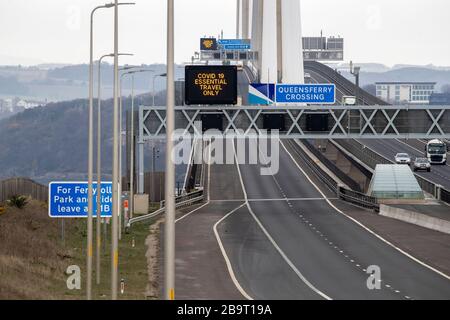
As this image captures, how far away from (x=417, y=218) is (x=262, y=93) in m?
21.9

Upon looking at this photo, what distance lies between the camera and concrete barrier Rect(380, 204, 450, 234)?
263 ft

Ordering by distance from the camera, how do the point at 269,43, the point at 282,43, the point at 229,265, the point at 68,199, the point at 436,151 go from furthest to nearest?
1. the point at 269,43
2. the point at 436,151
3. the point at 282,43
4. the point at 229,265
5. the point at 68,199

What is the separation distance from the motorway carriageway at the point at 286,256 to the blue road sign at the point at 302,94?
29.3 ft

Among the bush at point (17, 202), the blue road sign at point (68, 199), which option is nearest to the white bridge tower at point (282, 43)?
the bush at point (17, 202)

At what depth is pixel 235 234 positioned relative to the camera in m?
78.4

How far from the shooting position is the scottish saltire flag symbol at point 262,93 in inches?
4008

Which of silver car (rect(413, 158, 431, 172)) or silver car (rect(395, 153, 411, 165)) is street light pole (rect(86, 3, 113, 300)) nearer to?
silver car (rect(413, 158, 431, 172))

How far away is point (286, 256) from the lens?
64.9 m

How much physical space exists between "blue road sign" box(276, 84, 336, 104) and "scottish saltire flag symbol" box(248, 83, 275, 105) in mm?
1604

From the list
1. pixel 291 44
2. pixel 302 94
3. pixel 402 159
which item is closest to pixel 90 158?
pixel 302 94

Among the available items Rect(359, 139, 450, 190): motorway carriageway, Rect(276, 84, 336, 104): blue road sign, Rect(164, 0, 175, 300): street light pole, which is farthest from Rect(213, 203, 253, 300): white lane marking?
Rect(359, 139, 450, 190): motorway carriageway

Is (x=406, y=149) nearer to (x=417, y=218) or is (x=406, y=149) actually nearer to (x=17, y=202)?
(x=417, y=218)
